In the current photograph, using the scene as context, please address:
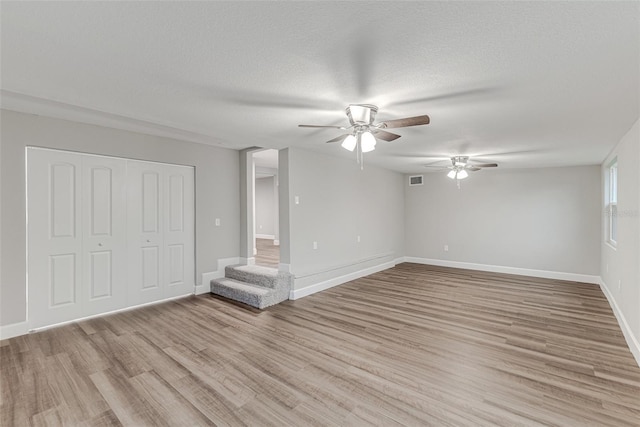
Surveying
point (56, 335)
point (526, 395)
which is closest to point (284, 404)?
point (526, 395)

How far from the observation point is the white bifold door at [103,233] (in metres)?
3.37

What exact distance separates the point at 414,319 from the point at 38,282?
439 cm

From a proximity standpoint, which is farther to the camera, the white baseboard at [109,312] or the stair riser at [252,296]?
the stair riser at [252,296]

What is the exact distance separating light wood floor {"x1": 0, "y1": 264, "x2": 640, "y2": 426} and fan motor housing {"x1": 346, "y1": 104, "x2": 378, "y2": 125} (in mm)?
2172

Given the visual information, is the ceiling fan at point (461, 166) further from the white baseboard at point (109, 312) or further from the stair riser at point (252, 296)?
the white baseboard at point (109, 312)

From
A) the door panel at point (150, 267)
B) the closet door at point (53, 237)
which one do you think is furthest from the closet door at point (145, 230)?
the closet door at point (53, 237)

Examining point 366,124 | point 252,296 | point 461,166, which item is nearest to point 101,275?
point 252,296

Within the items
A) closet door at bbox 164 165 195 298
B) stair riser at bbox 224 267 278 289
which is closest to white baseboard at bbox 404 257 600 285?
stair riser at bbox 224 267 278 289

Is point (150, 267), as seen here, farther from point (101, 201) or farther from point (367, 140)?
point (367, 140)

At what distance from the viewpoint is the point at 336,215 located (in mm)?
5590

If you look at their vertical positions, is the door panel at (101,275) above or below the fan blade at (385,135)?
below

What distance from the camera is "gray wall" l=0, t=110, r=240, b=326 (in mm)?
3133

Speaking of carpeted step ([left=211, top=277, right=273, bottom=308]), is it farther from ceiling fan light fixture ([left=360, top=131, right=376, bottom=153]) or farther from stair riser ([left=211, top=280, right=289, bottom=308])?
ceiling fan light fixture ([left=360, top=131, right=376, bottom=153])

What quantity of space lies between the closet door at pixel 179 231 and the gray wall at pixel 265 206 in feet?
19.2
